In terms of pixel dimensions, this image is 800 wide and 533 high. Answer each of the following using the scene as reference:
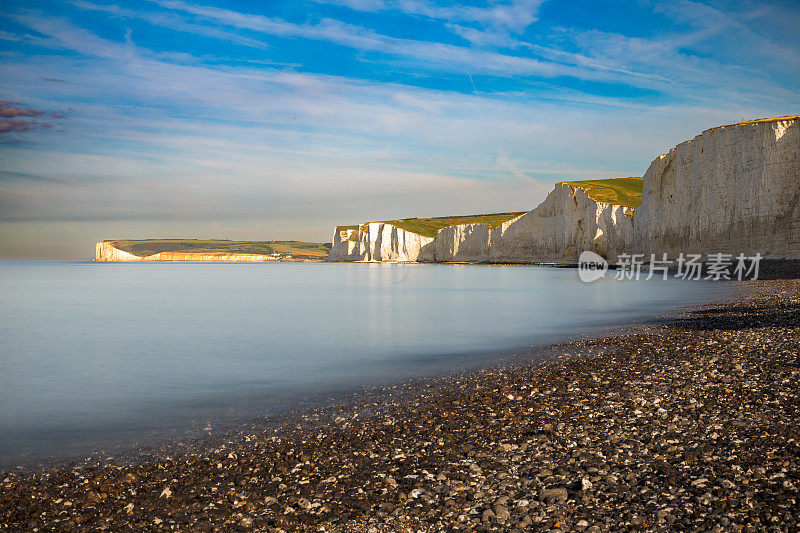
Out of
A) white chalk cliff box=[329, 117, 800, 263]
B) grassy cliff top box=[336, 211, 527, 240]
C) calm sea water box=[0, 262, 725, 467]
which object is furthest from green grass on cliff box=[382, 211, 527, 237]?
calm sea water box=[0, 262, 725, 467]

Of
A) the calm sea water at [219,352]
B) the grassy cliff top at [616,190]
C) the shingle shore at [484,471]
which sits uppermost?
the grassy cliff top at [616,190]

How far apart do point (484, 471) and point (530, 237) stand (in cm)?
8760

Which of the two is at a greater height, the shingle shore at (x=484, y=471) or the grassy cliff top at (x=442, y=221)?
the grassy cliff top at (x=442, y=221)

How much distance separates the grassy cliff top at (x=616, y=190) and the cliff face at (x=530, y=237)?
2.75 metres

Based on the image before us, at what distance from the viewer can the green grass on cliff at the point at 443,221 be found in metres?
158

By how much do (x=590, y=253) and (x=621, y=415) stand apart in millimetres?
72160

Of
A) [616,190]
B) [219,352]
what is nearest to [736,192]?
[219,352]

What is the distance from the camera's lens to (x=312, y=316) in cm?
2172

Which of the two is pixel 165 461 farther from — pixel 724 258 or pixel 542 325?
pixel 724 258

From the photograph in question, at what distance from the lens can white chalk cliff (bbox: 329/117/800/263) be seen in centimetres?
3988

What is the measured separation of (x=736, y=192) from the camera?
43.0 m

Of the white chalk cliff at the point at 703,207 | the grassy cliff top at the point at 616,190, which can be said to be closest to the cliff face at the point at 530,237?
the white chalk cliff at the point at 703,207

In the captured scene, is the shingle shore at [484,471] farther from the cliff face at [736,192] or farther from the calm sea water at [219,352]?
the cliff face at [736,192]

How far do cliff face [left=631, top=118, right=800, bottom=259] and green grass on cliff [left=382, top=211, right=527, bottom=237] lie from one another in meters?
99.1
